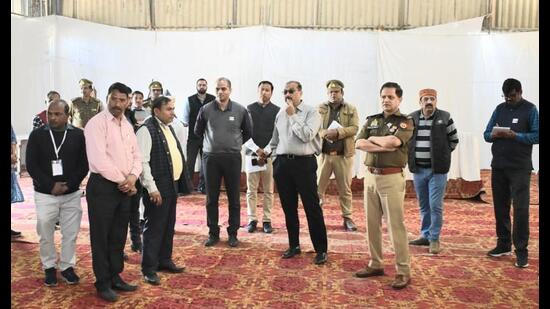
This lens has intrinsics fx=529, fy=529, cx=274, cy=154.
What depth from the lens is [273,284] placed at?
359 cm

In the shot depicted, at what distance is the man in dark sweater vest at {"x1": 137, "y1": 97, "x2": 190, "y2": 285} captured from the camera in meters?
3.47

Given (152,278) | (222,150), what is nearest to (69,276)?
(152,278)

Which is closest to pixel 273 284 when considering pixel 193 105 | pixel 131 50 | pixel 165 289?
pixel 165 289

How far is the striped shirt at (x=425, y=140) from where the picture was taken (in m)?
4.45

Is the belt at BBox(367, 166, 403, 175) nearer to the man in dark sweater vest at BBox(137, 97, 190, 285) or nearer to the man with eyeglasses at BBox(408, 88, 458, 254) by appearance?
the man with eyeglasses at BBox(408, 88, 458, 254)

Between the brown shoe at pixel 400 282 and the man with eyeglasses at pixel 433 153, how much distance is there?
1.00m

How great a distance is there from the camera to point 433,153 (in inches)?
173

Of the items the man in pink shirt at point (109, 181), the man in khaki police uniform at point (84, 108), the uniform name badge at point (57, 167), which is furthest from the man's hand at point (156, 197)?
the man in khaki police uniform at point (84, 108)

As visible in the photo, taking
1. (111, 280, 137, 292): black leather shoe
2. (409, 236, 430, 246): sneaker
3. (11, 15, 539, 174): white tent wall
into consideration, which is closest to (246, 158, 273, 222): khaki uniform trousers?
(409, 236, 430, 246): sneaker

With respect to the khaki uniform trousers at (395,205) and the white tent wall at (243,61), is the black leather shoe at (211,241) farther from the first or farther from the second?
the white tent wall at (243,61)

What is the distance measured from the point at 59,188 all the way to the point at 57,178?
0.07 m

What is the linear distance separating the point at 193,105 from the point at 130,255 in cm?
317
